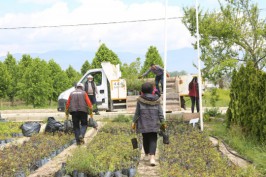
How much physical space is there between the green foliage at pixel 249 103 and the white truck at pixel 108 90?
834 cm

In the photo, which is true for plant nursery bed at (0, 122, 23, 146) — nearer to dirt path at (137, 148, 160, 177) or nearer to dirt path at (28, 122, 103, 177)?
dirt path at (28, 122, 103, 177)

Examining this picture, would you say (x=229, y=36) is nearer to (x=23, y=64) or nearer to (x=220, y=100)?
(x=220, y=100)

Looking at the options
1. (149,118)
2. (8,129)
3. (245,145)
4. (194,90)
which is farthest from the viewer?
(194,90)

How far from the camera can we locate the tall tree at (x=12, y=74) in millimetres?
41256

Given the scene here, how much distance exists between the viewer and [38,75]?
3834 cm

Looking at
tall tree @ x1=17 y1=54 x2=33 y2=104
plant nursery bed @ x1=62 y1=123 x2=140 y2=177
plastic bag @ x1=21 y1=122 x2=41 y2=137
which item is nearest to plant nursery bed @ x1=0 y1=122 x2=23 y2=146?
plastic bag @ x1=21 y1=122 x2=41 y2=137

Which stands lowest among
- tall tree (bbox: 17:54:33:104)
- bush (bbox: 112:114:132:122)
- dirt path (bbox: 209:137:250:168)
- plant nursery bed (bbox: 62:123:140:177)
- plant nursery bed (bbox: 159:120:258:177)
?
dirt path (bbox: 209:137:250:168)

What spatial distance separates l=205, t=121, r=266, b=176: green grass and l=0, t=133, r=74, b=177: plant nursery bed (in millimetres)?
4323

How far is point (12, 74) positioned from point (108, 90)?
23234mm

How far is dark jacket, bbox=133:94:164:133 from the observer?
9172mm

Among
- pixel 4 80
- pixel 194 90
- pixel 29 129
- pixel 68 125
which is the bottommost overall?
pixel 29 129

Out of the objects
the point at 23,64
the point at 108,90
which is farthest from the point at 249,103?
the point at 23,64

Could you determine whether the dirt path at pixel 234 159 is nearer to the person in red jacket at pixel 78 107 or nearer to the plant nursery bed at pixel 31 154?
the person in red jacket at pixel 78 107

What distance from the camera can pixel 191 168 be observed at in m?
8.41
